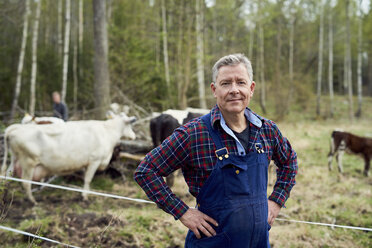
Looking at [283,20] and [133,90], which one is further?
[283,20]

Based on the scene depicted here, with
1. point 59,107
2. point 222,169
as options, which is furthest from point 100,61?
point 222,169

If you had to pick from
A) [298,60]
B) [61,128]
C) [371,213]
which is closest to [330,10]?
[298,60]

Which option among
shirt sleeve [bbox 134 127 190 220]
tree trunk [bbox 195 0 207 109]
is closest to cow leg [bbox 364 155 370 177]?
tree trunk [bbox 195 0 207 109]

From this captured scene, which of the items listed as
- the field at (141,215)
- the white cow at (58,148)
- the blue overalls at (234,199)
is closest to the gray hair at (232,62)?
the blue overalls at (234,199)

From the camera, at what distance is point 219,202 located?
1705 millimetres

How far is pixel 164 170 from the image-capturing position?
1.81 metres

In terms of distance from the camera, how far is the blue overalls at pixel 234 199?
169 centimetres

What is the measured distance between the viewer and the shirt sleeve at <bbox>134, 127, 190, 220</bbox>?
176 cm

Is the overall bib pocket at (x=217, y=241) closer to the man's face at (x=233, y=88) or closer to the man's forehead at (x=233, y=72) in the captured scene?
the man's face at (x=233, y=88)

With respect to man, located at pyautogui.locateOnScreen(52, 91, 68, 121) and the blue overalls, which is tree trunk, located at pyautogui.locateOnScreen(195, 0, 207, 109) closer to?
man, located at pyautogui.locateOnScreen(52, 91, 68, 121)

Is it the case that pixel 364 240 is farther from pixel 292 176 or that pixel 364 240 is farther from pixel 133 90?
pixel 133 90

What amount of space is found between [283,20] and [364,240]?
2376cm

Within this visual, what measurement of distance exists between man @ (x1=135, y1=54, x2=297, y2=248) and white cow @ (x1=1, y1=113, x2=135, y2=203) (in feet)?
15.4

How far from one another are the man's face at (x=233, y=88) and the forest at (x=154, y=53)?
2.21m
